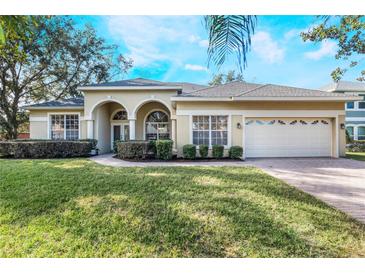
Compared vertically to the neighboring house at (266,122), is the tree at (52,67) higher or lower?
higher

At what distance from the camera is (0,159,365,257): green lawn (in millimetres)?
3193

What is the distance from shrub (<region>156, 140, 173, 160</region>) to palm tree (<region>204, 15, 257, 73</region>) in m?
8.86

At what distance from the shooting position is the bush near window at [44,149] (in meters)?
11.9

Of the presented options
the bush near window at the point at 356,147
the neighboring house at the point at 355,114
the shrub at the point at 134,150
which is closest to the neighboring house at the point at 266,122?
the shrub at the point at 134,150

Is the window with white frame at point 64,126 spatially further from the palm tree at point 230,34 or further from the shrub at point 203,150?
the palm tree at point 230,34

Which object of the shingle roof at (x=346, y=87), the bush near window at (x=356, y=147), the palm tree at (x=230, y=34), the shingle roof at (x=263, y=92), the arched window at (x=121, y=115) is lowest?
the bush near window at (x=356, y=147)

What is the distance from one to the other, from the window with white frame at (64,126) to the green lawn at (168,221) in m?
9.36

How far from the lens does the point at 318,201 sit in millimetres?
4891

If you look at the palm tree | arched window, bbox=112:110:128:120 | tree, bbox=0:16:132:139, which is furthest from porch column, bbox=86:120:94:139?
the palm tree

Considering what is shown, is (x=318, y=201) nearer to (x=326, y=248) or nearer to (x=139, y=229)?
(x=326, y=248)

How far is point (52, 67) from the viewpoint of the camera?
1934 centimetres

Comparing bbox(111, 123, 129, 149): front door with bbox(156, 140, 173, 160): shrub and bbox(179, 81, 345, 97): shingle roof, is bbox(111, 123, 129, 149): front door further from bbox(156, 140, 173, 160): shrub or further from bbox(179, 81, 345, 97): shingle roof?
bbox(179, 81, 345, 97): shingle roof
